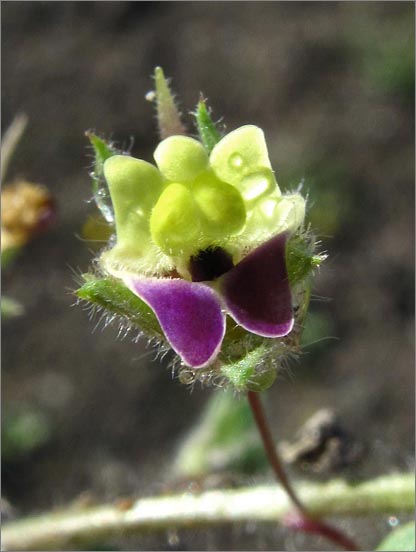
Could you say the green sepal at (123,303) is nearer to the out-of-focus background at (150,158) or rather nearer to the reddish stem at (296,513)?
the reddish stem at (296,513)

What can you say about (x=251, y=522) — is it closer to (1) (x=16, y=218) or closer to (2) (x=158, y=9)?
(1) (x=16, y=218)

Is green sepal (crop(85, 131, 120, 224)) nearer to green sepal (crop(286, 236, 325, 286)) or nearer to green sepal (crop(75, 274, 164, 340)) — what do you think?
green sepal (crop(75, 274, 164, 340))

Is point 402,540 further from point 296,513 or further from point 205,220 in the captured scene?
point 205,220

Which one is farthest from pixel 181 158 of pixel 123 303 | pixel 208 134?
pixel 123 303

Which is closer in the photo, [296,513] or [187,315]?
[187,315]

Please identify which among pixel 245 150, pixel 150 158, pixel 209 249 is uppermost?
pixel 245 150

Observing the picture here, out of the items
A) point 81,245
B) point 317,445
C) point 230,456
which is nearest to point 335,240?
point 81,245

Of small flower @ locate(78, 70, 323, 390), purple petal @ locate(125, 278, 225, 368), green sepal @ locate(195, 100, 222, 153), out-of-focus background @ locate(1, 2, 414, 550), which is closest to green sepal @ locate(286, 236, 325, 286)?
small flower @ locate(78, 70, 323, 390)
